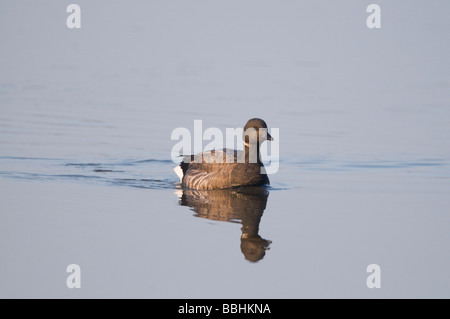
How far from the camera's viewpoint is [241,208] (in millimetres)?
14805

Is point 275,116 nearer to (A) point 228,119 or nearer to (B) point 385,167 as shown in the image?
(A) point 228,119

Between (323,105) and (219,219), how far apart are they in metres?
13.2

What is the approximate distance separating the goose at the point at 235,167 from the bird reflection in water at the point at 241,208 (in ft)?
0.52

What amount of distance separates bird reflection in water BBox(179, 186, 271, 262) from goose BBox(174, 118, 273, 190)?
16 cm

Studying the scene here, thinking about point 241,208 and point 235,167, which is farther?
point 235,167

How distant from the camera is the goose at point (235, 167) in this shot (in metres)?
16.2

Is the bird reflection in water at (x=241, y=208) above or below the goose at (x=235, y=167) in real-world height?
below

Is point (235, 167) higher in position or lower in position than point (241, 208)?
higher

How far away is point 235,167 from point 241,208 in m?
1.67

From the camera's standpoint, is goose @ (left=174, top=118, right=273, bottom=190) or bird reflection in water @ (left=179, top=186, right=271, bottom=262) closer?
bird reflection in water @ (left=179, top=186, right=271, bottom=262)

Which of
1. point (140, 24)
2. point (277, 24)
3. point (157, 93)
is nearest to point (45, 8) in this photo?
point (140, 24)

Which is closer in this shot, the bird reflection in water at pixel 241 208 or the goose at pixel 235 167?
the bird reflection in water at pixel 241 208

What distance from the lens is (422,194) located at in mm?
15648

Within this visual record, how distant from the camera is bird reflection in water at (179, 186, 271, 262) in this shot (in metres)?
12.1
